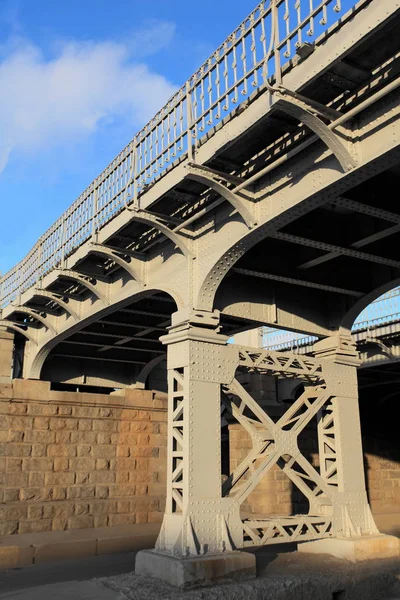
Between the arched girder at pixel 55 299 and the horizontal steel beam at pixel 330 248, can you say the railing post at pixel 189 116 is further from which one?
the arched girder at pixel 55 299

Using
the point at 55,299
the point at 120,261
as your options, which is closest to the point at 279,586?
the point at 120,261

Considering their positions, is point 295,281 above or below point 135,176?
below

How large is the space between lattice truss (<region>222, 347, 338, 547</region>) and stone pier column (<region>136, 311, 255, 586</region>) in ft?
1.21

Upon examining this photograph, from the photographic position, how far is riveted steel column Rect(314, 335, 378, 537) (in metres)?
11.4

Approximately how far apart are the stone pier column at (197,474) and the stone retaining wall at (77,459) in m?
8.16

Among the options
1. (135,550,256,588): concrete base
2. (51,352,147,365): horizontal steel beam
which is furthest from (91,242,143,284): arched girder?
(51,352,147,365): horizontal steel beam

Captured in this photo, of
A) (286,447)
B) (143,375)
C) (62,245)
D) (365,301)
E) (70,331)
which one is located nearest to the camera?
(286,447)

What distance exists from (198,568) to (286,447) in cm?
309

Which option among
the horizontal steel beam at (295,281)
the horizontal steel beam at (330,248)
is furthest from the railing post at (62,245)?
the horizontal steel beam at (330,248)

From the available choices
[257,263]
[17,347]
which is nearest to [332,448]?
[257,263]

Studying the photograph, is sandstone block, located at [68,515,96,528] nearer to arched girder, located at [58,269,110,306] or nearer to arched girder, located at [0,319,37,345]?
arched girder, located at [0,319,37,345]

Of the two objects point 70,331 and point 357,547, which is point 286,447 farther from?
point 70,331

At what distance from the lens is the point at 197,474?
9.60m

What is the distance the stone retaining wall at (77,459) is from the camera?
16.8 meters
